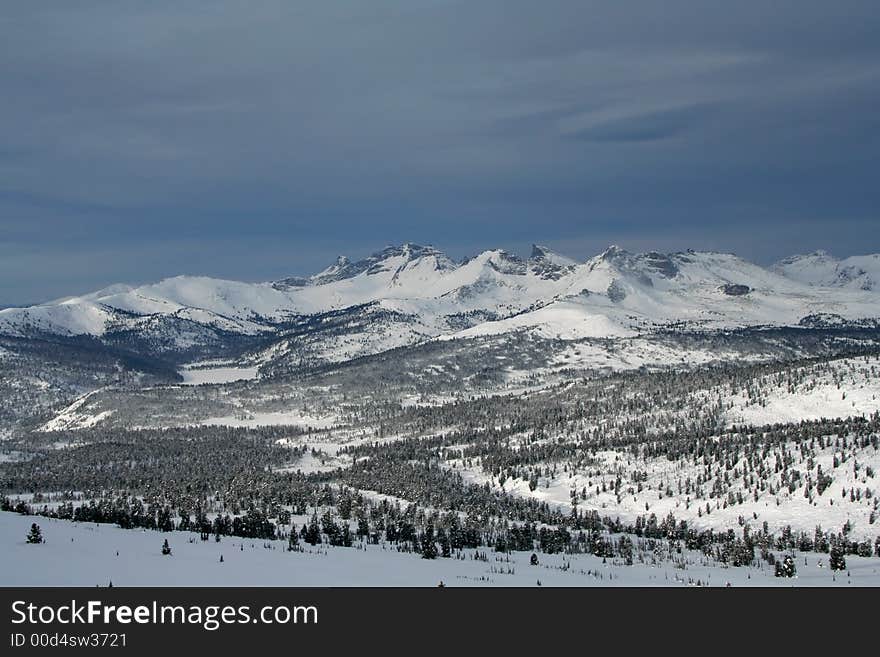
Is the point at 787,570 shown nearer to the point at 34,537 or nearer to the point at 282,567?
the point at 282,567

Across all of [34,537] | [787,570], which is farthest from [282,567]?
[787,570]

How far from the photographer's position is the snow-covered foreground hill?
254ft

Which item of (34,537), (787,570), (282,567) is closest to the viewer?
(34,537)

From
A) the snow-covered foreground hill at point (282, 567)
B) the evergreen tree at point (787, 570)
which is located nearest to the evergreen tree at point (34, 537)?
the snow-covered foreground hill at point (282, 567)

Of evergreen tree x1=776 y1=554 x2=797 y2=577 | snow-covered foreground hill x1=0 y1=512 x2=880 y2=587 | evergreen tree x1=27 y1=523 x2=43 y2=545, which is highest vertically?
evergreen tree x1=27 y1=523 x2=43 y2=545

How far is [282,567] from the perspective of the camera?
9369cm

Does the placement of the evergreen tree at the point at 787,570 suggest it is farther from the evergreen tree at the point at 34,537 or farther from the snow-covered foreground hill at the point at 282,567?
the evergreen tree at the point at 34,537

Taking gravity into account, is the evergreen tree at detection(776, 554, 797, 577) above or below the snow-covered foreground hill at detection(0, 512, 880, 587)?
below

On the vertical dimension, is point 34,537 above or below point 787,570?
above

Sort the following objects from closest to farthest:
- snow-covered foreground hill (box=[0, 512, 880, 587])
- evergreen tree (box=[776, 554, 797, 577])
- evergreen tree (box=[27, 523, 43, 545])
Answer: snow-covered foreground hill (box=[0, 512, 880, 587]) < evergreen tree (box=[27, 523, 43, 545]) < evergreen tree (box=[776, 554, 797, 577])

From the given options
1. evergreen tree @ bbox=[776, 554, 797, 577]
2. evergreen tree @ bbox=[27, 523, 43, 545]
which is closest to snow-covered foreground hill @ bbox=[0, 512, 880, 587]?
evergreen tree @ bbox=[27, 523, 43, 545]

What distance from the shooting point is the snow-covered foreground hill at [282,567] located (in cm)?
7731

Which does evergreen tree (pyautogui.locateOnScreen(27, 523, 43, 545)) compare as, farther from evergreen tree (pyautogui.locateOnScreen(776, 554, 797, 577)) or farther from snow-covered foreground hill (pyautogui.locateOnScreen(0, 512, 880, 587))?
evergreen tree (pyautogui.locateOnScreen(776, 554, 797, 577))
